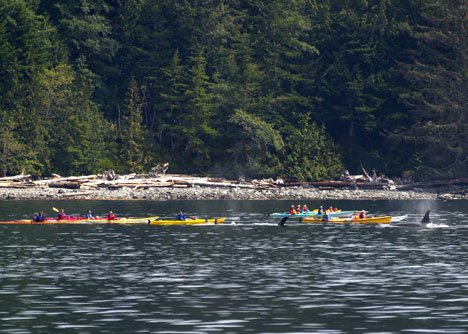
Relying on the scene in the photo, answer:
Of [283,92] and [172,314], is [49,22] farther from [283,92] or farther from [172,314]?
[172,314]

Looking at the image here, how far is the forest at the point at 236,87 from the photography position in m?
118

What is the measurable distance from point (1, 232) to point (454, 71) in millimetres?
58848

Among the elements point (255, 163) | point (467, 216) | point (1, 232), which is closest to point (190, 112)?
point (255, 163)

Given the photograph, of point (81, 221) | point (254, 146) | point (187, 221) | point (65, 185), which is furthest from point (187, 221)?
point (254, 146)

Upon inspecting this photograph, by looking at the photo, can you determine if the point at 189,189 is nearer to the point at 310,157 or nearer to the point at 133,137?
the point at 133,137

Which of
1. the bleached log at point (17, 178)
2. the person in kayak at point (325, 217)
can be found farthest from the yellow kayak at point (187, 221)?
the bleached log at point (17, 178)

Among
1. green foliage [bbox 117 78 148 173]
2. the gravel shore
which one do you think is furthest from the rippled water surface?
green foliage [bbox 117 78 148 173]

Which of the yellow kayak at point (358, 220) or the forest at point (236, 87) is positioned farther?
the forest at point (236, 87)

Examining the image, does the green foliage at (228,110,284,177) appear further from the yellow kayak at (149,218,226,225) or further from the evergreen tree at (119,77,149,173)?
the yellow kayak at (149,218,226,225)

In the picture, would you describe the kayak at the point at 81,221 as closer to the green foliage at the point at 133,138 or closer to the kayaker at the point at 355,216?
the kayaker at the point at 355,216

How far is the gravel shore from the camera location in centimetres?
11119

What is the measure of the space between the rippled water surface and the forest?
35571 millimetres

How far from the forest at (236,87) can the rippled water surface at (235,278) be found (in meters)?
35.6

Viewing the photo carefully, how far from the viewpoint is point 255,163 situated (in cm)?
12088
